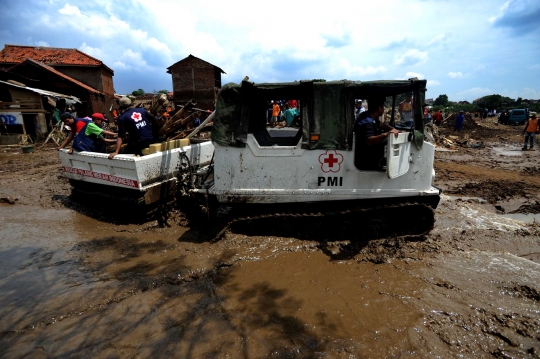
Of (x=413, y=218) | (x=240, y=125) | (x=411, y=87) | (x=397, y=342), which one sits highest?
(x=411, y=87)

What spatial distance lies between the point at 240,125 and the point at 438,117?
78.2 feet

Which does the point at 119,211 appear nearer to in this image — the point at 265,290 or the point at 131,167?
the point at 131,167

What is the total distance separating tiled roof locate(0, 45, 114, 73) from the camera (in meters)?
24.8

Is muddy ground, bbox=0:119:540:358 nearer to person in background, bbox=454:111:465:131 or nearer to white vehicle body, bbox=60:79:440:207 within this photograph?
white vehicle body, bbox=60:79:440:207

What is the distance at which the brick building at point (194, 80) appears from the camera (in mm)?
27891

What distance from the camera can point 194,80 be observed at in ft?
92.7

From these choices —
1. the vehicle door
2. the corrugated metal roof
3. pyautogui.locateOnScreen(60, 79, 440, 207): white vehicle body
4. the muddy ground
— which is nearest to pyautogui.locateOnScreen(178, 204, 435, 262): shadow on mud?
the muddy ground

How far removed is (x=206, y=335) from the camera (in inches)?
120

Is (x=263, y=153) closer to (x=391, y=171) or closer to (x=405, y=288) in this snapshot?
(x=391, y=171)

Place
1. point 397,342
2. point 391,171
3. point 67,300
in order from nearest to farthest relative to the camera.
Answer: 1. point 397,342
2. point 67,300
3. point 391,171

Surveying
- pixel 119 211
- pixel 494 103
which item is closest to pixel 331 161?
pixel 119 211

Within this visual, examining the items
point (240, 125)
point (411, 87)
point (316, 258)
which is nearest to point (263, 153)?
point (240, 125)


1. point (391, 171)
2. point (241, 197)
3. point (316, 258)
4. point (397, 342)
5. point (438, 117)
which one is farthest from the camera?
point (438, 117)

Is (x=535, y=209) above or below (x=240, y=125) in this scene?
below
